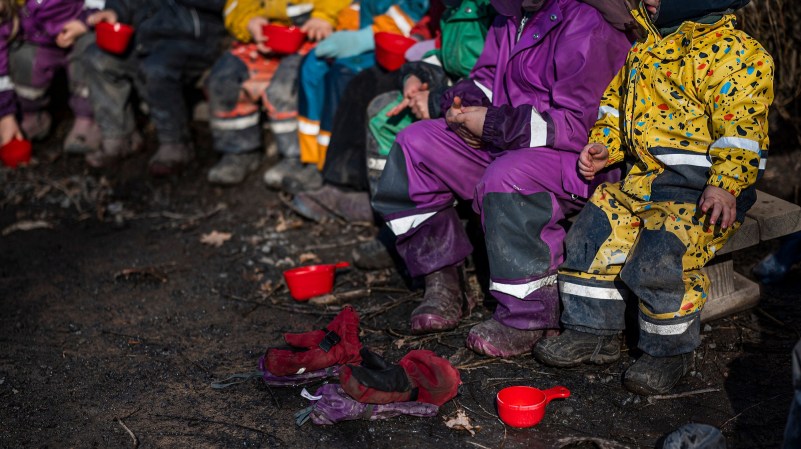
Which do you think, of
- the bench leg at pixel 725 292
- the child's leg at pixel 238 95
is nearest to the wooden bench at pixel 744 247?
the bench leg at pixel 725 292

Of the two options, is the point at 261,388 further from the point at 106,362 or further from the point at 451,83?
the point at 451,83

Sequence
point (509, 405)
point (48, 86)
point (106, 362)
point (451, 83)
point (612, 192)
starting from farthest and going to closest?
point (48, 86)
point (451, 83)
point (106, 362)
point (612, 192)
point (509, 405)

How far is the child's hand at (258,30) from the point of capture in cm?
606

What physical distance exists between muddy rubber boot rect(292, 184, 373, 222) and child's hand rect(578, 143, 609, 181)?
1980 millimetres

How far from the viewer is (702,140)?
329 cm

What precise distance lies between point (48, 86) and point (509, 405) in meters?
5.61

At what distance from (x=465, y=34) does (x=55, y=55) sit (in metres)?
4.22

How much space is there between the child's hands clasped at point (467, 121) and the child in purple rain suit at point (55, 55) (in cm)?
419

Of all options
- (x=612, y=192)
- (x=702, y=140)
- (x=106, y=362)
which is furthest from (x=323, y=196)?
(x=702, y=140)

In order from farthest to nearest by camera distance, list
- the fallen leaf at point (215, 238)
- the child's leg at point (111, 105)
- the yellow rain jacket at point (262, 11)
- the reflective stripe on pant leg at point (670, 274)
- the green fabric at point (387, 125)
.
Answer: the child's leg at point (111, 105) → the yellow rain jacket at point (262, 11) → the fallen leaf at point (215, 238) → the green fabric at point (387, 125) → the reflective stripe on pant leg at point (670, 274)

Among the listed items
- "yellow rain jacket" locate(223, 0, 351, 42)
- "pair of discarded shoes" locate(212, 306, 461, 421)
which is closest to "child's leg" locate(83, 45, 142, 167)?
"yellow rain jacket" locate(223, 0, 351, 42)

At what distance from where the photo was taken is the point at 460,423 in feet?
10.5

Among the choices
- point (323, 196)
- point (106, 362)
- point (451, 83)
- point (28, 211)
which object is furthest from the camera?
point (28, 211)

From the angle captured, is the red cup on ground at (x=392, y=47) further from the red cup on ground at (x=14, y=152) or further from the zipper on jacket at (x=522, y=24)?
the red cup on ground at (x=14, y=152)
